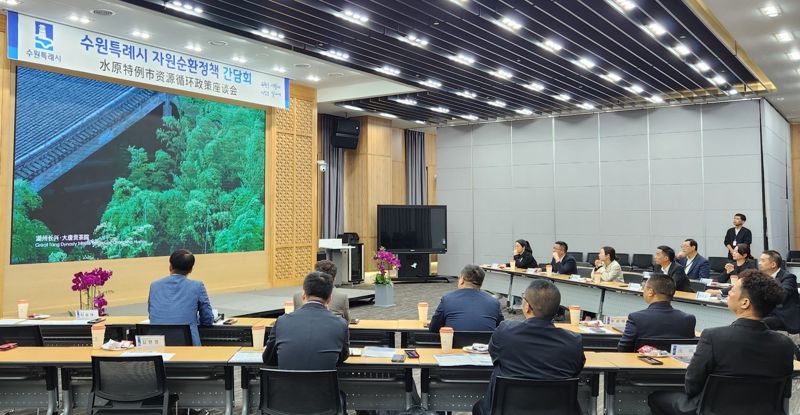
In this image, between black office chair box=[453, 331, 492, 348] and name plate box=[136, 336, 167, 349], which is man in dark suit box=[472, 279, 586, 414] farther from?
name plate box=[136, 336, 167, 349]

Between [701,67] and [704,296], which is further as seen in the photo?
[701,67]

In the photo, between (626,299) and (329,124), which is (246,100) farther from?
(626,299)

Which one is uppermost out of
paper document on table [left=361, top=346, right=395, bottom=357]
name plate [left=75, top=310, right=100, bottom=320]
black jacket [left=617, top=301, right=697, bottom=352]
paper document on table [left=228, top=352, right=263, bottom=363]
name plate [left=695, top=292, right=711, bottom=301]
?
black jacket [left=617, top=301, right=697, bottom=352]

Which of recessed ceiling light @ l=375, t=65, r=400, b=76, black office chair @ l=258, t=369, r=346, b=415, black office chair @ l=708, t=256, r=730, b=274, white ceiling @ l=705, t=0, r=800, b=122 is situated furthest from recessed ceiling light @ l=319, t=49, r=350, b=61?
black office chair @ l=708, t=256, r=730, b=274

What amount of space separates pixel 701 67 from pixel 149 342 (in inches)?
350

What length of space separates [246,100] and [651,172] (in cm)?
825

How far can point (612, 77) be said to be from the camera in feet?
33.0

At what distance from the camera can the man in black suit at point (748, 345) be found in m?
2.74

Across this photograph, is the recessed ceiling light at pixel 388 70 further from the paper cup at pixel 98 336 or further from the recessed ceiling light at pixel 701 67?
the paper cup at pixel 98 336

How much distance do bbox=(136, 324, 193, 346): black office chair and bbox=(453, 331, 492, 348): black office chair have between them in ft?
5.98

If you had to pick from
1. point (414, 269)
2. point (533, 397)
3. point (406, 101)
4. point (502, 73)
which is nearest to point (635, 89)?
point (502, 73)

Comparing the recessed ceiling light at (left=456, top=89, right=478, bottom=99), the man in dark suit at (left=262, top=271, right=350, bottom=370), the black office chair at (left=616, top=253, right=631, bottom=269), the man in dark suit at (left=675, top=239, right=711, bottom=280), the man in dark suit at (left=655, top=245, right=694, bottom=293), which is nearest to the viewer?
the man in dark suit at (left=262, top=271, right=350, bottom=370)

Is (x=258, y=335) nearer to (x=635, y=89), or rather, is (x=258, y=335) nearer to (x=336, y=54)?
(x=336, y=54)

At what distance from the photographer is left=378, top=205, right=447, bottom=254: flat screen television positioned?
1430 centimetres
